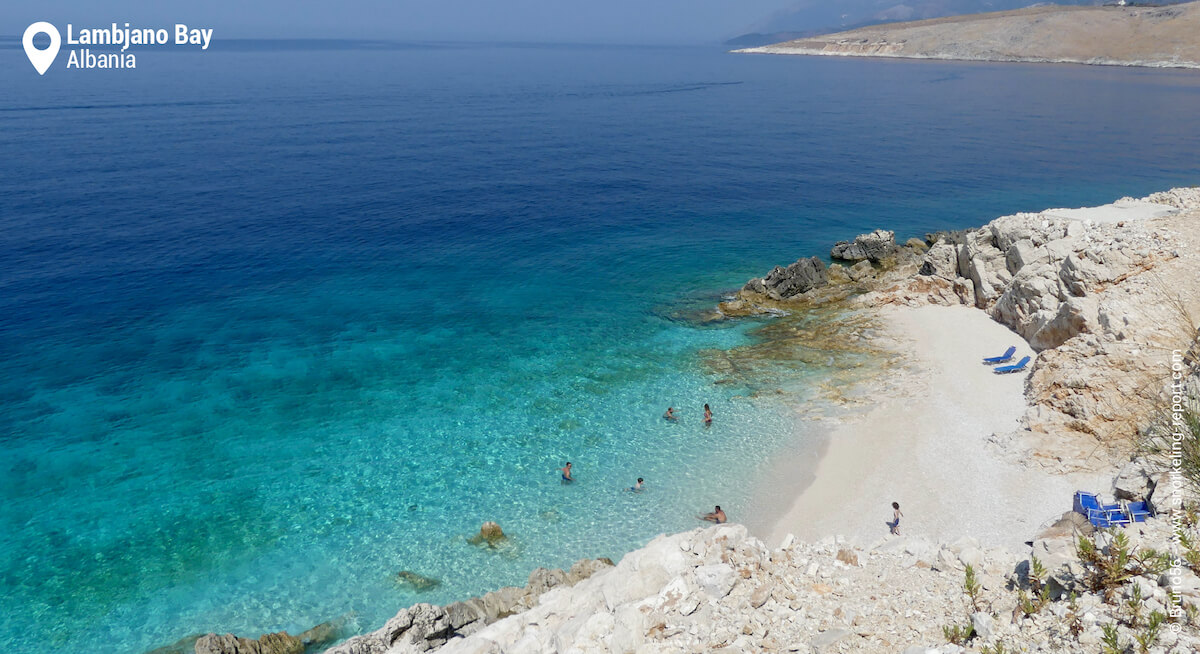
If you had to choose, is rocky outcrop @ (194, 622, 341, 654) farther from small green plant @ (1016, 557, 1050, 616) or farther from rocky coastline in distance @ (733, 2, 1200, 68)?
rocky coastline in distance @ (733, 2, 1200, 68)

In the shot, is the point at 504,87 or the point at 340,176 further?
the point at 504,87

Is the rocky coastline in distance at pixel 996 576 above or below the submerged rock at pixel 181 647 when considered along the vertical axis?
above

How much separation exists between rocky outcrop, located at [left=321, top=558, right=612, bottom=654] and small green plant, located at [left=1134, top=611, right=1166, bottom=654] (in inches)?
496

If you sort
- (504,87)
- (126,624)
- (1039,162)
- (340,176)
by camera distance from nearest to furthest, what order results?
(126,624)
(340,176)
(1039,162)
(504,87)

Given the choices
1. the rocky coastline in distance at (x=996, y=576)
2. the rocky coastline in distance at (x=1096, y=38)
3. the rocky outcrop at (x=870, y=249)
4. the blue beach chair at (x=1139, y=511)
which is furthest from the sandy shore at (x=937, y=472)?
the rocky coastline in distance at (x=1096, y=38)

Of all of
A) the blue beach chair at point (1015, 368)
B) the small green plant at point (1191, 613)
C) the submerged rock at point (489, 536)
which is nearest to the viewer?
the small green plant at point (1191, 613)

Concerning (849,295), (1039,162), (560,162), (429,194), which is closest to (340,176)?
(429,194)

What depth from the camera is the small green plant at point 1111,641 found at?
9.96 m

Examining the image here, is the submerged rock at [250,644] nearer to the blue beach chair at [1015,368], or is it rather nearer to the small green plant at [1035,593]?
the small green plant at [1035,593]

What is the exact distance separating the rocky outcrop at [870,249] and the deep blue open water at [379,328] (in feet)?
11.8

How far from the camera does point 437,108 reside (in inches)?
4149

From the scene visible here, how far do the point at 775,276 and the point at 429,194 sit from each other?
3337cm

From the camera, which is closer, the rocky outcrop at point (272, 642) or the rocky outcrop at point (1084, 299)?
the rocky outcrop at point (272, 642)

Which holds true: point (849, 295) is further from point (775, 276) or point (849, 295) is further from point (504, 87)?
point (504, 87)
